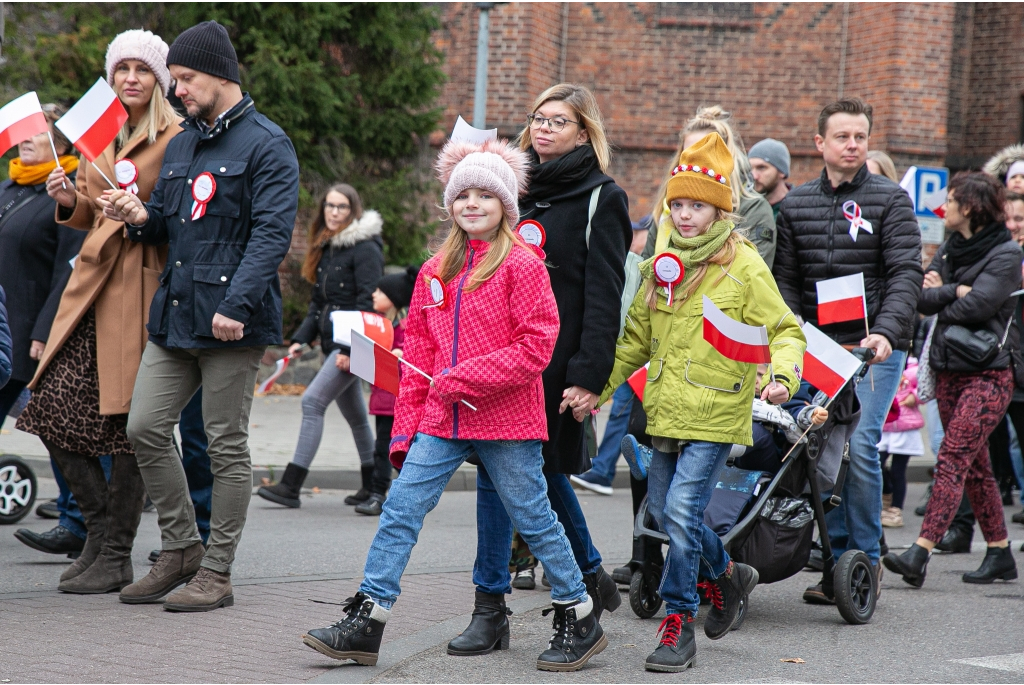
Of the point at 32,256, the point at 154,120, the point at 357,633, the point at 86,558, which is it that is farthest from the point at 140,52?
the point at 357,633

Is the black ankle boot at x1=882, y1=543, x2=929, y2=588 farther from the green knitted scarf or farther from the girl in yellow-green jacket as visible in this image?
the green knitted scarf

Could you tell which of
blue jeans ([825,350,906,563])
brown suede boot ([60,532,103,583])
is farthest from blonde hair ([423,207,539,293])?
blue jeans ([825,350,906,563])

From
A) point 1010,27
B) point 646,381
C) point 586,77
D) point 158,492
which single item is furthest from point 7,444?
point 1010,27

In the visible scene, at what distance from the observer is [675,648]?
14.3ft

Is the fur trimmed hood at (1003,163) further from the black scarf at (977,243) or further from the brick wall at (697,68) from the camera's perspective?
the brick wall at (697,68)

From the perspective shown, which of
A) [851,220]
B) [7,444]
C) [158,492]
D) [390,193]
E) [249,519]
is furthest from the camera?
[390,193]

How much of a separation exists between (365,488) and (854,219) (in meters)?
4.19

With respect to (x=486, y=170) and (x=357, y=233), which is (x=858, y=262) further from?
(x=357, y=233)

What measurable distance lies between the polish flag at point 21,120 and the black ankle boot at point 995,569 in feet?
17.3

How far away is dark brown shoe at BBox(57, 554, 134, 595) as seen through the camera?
17.3ft

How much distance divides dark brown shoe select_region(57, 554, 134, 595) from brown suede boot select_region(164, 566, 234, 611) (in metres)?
0.47

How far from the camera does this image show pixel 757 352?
4.36 m

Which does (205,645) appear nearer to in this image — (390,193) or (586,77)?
(390,193)

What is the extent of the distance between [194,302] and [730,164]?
7.38 ft
